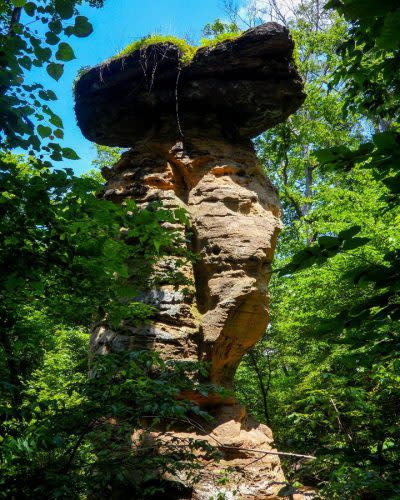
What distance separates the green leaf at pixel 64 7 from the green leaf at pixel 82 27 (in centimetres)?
6

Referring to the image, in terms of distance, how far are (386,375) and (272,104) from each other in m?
5.78

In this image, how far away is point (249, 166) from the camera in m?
8.23

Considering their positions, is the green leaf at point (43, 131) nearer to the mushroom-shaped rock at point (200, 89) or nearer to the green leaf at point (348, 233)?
the green leaf at point (348, 233)

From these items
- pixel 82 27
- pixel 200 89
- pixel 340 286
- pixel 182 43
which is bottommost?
pixel 340 286

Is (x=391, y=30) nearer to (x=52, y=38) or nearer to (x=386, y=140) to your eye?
(x=386, y=140)

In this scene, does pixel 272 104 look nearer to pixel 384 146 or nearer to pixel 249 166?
pixel 249 166

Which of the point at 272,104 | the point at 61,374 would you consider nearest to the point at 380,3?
the point at 272,104

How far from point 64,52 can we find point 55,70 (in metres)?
0.12

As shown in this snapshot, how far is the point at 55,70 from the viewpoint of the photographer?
2.37 meters

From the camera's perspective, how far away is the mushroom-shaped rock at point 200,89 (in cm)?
792

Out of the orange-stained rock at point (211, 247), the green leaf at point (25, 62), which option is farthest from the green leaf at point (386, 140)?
the orange-stained rock at point (211, 247)

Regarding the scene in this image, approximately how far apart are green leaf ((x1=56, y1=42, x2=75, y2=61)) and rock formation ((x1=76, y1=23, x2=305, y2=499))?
4.72 m

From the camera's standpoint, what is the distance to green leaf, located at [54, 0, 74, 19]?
213 centimetres

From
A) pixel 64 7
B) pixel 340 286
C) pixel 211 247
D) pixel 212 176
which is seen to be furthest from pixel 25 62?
pixel 340 286
